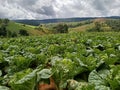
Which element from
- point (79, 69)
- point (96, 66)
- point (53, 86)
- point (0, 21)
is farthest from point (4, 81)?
point (0, 21)

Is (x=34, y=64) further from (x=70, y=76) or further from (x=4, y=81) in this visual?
(x=70, y=76)

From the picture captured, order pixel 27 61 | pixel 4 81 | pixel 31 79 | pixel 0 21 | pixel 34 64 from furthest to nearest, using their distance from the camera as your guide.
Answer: pixel 0 21
pixel 34 64
pixel 27 61
pixel 4 81
pixel 31 79

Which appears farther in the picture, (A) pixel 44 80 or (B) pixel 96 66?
(B) pixel 96 66

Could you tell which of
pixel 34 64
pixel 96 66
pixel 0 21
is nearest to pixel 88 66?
pixel 96 66

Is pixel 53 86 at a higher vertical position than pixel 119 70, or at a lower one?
lower

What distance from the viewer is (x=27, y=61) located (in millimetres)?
5406

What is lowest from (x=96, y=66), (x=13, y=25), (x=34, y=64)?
(x=13, y=25)

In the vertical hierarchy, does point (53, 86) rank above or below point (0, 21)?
above

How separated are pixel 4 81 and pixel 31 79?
955 mm

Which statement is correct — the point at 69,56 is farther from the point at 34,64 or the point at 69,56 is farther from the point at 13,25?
the point at 13,25

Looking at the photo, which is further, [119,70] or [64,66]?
[64,66]

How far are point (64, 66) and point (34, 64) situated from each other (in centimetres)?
210

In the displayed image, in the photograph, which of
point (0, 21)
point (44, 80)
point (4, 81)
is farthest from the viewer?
point (0, 21)

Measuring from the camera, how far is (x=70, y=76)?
3.82 m
